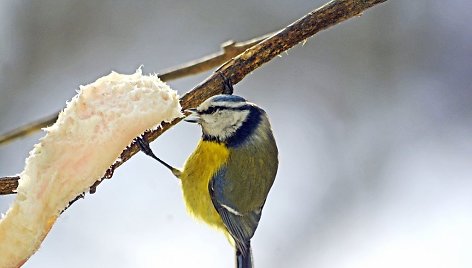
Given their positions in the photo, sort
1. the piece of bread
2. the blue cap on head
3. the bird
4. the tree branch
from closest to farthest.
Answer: the piece of bread, the tree branch, the blue cap on head, the bird

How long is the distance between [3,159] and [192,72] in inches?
47.0

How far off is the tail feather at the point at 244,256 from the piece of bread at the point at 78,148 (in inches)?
16.8

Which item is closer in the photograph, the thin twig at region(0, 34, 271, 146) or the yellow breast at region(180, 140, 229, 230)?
the thin twig at region(0, 34, 271, 146)

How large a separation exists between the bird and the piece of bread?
1.03 ft

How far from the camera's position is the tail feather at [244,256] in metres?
1.10

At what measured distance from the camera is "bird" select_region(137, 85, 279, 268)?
1048mm

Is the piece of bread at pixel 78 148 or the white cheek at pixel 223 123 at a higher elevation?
the white cheek at pixel 223 123

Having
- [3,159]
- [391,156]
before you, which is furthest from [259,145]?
[391,156]

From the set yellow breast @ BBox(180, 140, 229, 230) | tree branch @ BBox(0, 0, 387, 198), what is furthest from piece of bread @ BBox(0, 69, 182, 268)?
yellow breast @ BBox(180, 140, 229, 230)

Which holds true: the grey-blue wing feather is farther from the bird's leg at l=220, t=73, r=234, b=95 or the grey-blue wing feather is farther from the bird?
the bird's leg at l=220, t=73, r=234, b=95

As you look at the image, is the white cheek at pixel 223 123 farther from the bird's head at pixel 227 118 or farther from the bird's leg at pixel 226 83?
the bird's leg at pixel 226 83

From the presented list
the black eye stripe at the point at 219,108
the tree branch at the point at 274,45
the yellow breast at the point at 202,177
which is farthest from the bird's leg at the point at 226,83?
the yellow breast at the point at 202,177

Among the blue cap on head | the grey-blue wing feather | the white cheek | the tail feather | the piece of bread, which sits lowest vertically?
the piece of bread

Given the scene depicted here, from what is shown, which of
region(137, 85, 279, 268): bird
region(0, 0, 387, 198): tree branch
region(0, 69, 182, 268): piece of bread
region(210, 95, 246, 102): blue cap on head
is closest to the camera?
region(0, 69, 182, 268): piece of bread
